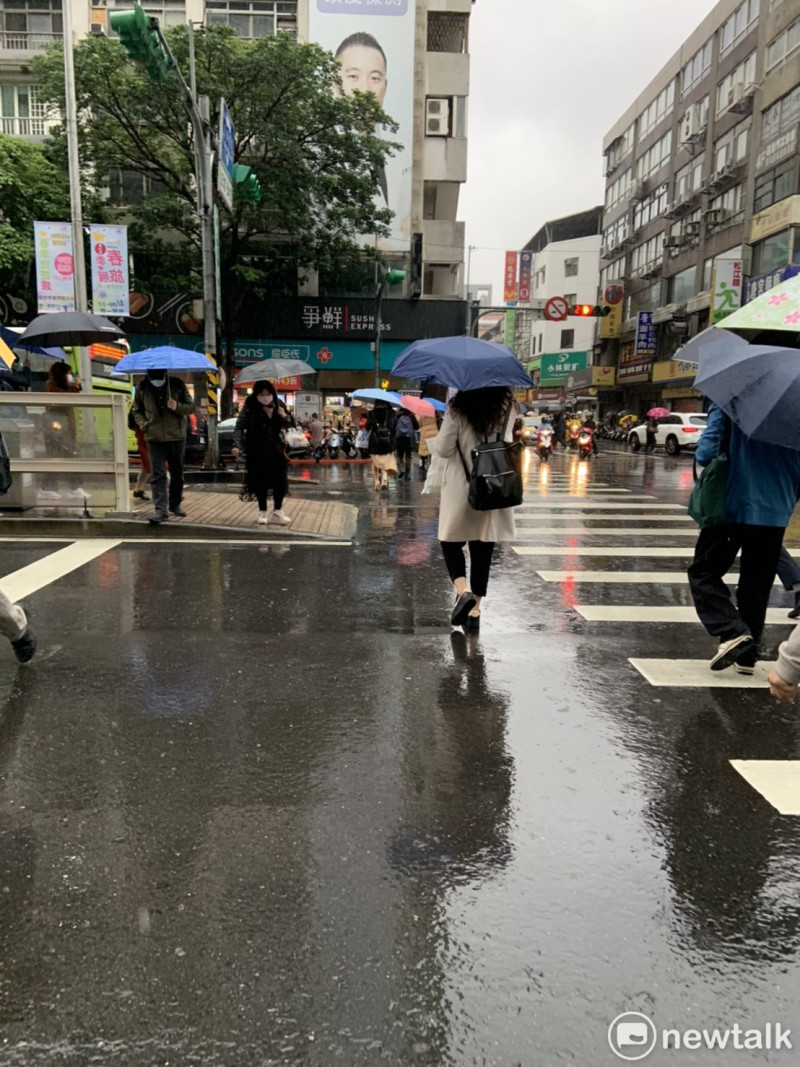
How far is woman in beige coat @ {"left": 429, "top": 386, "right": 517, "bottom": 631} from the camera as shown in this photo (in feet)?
17.7

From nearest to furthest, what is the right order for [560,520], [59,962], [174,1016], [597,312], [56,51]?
1. [174,1016]
2. [59,962]
3. [560,520]
4. [56,51]
5. [597,312]

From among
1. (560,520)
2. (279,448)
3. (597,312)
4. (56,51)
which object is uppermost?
(56,51)

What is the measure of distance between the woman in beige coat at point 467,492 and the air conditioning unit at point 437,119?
111 feet

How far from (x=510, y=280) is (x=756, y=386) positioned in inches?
2483

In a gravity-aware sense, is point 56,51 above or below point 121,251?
above

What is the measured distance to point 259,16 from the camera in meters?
32.5

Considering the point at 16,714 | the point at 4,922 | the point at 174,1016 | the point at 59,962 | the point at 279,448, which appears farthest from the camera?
the point at 279,448

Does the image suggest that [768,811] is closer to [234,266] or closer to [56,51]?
→ [234,266]

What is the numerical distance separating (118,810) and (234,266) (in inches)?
1111

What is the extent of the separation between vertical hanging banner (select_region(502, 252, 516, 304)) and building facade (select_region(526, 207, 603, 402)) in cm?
317

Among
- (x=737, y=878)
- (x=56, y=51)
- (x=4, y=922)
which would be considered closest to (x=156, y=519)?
(x=4, y=922)

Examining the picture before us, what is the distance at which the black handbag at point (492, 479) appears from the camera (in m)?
5.19

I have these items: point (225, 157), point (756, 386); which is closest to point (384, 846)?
point (756, 386)

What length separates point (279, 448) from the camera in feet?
30.3
